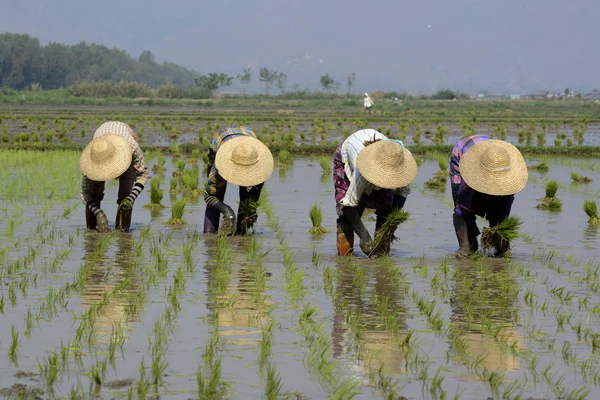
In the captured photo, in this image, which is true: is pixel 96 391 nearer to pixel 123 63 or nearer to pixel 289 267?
pixel 289 267

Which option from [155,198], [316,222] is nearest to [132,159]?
[316,222]

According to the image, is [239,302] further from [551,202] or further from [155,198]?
[551,202]

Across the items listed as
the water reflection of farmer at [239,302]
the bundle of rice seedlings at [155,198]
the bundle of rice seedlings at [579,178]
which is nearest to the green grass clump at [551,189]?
the bundle of rice seedlings at [579,178]

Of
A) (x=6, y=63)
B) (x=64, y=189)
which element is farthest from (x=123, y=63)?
(x=64, y=189)

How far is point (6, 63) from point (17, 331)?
4622 inches

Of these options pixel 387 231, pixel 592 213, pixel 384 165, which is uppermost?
pixel 384 165

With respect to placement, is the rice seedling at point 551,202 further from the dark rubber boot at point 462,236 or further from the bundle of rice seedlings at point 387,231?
the bundle of rice seedlings at point 387,231

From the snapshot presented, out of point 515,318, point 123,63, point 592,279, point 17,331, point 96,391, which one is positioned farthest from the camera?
point 123,63

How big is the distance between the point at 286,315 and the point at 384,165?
5.22 ft

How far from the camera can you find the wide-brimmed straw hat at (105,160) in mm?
7691

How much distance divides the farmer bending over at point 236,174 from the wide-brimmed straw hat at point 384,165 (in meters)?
1.45

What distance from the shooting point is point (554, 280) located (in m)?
6.33

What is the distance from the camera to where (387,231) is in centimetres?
691

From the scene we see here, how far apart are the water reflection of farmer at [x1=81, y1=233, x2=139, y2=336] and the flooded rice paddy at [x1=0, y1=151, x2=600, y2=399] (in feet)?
0.05
